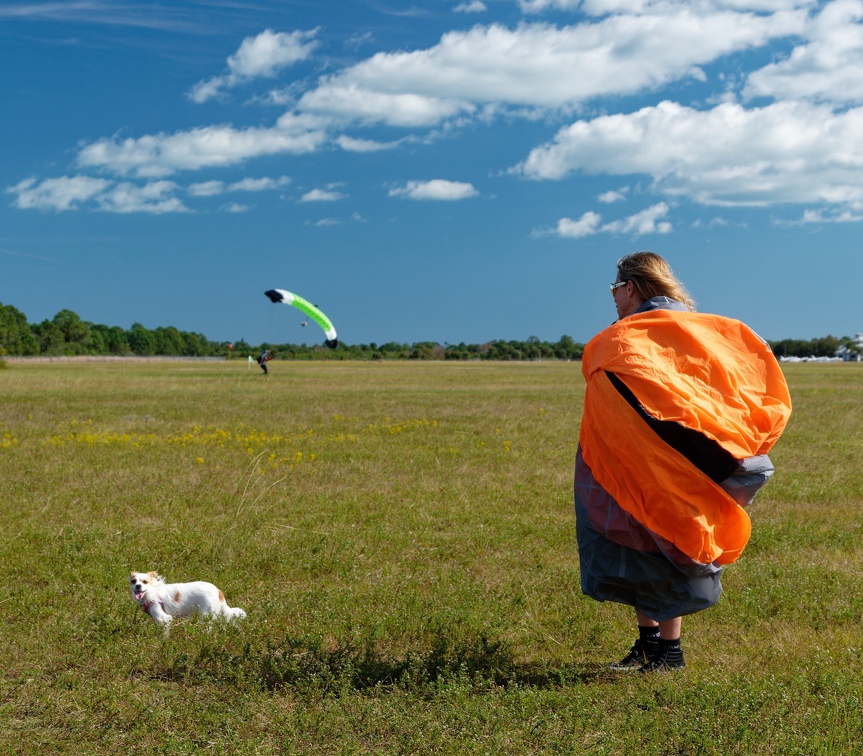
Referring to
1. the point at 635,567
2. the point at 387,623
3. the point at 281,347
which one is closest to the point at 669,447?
the point at 635,567

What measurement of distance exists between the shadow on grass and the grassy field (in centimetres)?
2

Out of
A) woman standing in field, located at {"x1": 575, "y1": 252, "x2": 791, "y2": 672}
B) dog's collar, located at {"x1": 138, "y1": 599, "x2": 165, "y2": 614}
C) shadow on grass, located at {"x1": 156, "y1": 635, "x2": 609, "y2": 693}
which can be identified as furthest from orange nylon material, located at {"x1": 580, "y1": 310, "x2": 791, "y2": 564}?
dog's collar, located at {"x1": 138, "y1": 599, "x2": 165, "y2": 614}

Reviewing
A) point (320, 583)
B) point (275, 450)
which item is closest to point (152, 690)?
point (320, 583)

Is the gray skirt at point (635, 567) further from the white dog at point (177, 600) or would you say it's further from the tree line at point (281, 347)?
the tree line at point (281, 347)

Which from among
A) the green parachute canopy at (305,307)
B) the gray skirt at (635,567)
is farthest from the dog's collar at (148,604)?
the green parachute canopy at (305,307)

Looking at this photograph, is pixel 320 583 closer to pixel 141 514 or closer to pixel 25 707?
pixel 25 707

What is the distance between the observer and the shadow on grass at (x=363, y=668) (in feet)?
17.3

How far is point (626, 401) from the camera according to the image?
4.84 meters

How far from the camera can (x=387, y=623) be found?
20.6ft

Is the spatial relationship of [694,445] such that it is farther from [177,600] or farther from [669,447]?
[177,600]

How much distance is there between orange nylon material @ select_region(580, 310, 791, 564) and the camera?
188 inches

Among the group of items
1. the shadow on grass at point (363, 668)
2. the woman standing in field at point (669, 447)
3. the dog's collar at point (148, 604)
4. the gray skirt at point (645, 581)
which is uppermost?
the woman standing in field at point (669, 447)

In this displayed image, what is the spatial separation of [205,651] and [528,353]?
170m

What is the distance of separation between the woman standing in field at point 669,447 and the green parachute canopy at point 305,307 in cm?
4256
